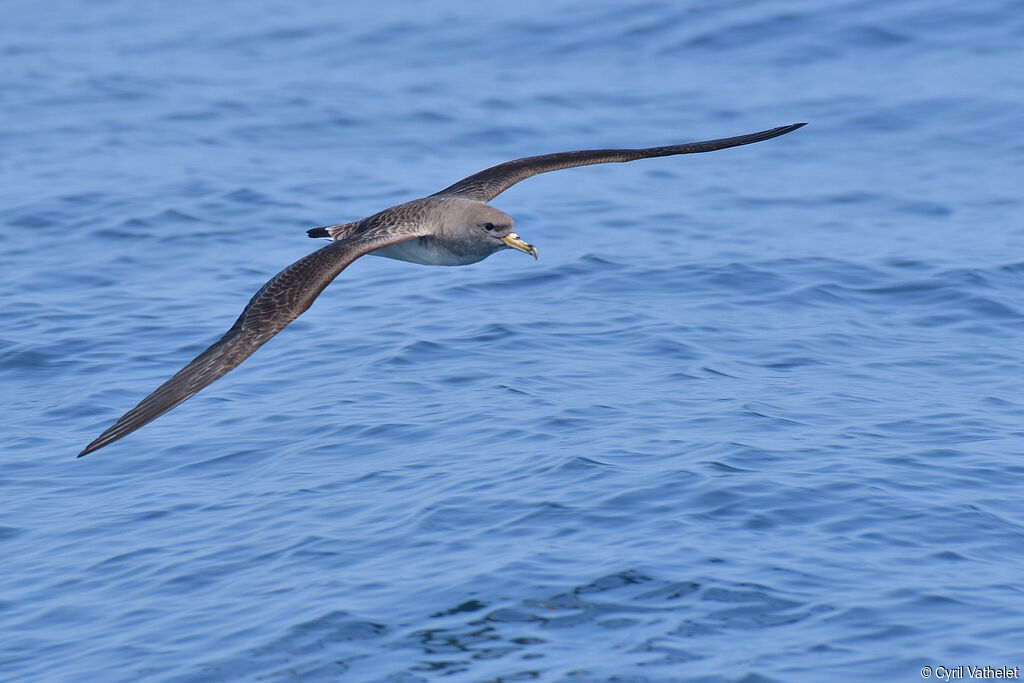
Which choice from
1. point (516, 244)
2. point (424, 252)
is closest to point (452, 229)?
point (424, 252)

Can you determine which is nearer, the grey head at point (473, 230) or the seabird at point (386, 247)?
the seabird at point (386, 247)

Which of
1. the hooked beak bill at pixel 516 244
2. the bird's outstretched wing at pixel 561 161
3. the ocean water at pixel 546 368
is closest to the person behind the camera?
the ocean water at pixel 546 368

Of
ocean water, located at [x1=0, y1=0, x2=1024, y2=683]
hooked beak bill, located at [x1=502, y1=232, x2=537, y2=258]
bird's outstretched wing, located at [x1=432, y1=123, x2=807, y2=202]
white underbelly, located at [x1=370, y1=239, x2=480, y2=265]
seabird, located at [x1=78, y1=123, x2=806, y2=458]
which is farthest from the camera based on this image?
bird's outstretched wing, located at [x1=432, y1=123, x2=807, y2=202]

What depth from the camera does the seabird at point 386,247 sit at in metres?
8.63

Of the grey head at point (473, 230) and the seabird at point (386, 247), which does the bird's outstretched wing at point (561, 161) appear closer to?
the seabird at point (386, 247)

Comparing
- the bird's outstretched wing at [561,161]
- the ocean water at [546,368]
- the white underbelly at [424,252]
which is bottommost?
the ocean water at [546,368]

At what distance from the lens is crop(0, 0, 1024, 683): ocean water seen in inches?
327

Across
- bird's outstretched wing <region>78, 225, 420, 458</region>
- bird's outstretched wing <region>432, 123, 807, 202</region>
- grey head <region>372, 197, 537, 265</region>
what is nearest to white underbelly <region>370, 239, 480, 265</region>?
grey head <region>372, 197, 537, 265</region>

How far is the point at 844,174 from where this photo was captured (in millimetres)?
17969

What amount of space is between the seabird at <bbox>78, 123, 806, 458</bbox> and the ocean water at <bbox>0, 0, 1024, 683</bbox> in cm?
131

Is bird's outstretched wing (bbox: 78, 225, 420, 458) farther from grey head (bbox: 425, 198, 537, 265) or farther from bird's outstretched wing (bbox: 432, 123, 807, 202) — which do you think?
bird's outstretched wing (bbox: 432, 123, 807, 202)

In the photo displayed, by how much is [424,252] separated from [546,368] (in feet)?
5.89

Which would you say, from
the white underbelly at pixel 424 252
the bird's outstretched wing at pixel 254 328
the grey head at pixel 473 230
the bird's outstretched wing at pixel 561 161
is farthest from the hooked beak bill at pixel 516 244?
the bird's outstretched wing at pixel 254 328

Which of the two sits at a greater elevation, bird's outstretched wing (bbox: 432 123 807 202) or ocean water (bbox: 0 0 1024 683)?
bird's outstretched wing (bbox: 432 123 807 202)
